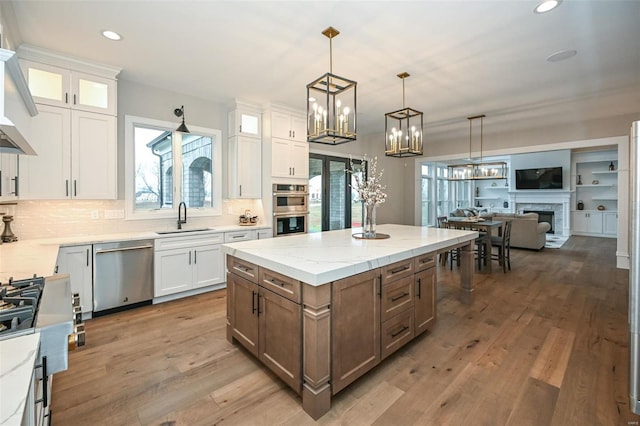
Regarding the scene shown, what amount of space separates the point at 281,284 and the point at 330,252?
1.61ft

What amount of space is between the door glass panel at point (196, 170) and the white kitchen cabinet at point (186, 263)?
2.51 feet

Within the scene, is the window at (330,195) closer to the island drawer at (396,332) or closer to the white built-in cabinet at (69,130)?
the white built-in cabinet at (69,130)

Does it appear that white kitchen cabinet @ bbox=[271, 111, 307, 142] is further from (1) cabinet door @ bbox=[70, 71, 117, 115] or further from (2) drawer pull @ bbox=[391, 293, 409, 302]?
(2) drawer pull @ bbox=[391, 293, 409, 302]

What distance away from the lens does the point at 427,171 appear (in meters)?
9.59

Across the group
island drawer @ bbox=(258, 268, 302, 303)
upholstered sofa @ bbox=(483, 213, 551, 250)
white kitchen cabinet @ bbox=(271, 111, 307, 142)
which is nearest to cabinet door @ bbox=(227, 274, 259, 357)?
island drawer @ bbox=(258, 268, 302, 303)

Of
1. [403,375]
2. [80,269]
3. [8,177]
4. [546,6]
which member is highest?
[546,6]

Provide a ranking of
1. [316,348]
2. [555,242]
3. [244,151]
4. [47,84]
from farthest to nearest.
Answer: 1. [555,242]
2. [244,151]
3. [47,84]
4. [316,348]

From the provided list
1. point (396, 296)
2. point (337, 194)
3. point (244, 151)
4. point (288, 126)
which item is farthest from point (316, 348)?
point (337, 194)

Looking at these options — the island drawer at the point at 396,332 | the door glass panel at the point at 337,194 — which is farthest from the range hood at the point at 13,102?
the door glass panel at the point at 337,194

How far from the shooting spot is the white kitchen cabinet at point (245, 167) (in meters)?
4.59

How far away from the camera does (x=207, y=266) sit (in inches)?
161

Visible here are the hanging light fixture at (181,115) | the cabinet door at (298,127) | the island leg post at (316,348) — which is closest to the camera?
the island leg post at (316,348)

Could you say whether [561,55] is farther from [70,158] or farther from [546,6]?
[70,158]

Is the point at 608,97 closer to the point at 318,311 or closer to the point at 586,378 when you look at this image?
the point at 586,378
